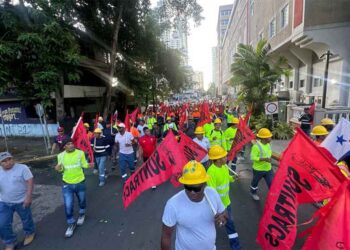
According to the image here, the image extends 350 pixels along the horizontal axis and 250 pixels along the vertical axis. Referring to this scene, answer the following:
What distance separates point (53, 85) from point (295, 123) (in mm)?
12558

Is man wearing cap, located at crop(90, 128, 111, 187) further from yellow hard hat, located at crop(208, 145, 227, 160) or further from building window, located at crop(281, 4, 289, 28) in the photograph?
building window, located at crop(281, 4, 289, 28)

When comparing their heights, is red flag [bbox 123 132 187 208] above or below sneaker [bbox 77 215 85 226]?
above

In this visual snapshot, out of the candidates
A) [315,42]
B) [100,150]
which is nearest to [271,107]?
[315,42]

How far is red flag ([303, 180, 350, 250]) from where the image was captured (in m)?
2.23

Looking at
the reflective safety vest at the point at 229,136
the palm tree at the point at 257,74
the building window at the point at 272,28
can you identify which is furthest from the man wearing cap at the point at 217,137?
the building window at the point at 272,28

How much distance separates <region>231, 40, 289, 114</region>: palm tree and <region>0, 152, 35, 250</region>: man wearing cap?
13440mm

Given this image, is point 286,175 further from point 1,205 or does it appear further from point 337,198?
point 1,205

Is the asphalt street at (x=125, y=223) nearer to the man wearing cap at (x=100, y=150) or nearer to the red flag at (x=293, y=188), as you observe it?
the man wearing cap at (x=100, y=150)

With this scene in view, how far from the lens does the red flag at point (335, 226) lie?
223 centimetres

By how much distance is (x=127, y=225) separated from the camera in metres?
5.12

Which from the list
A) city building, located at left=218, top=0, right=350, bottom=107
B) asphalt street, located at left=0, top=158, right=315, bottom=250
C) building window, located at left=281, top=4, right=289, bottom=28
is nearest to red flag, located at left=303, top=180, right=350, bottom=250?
asphalt street, located at left=0, top=158, right=315, bottom=250

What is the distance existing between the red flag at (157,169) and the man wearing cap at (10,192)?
1.68m

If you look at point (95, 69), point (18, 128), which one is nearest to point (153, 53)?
point (95, 69)

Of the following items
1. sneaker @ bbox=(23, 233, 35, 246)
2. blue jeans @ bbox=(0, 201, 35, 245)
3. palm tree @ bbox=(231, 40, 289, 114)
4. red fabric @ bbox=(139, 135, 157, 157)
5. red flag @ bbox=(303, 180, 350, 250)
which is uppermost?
palm tree @ bbox=(231, 40, 289, 114)
